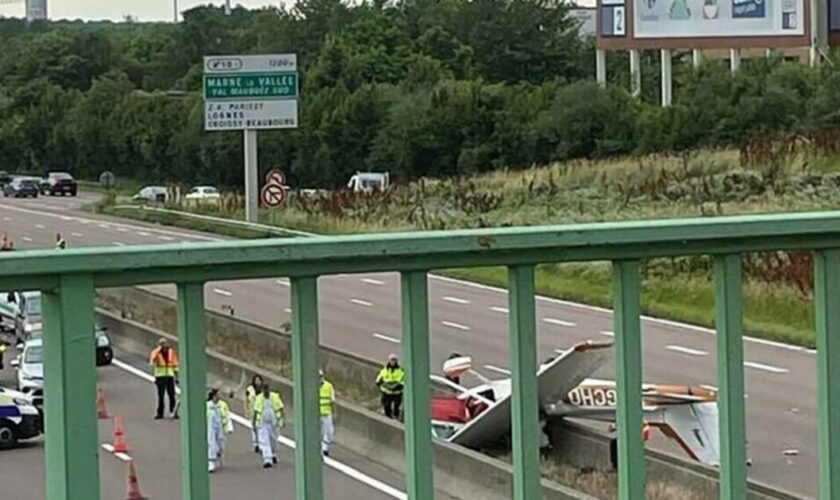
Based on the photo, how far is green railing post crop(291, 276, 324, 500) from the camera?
3.27 m

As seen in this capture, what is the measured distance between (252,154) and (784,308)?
3000 centimetres

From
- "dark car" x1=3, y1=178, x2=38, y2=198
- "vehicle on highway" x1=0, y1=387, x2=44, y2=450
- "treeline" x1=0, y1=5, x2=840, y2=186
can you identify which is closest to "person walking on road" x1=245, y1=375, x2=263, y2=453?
"vehicle on highway" x1=0, y1=387, x2=44, y2=450

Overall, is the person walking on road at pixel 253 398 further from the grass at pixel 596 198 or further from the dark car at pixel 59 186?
the dark car at pixel 59 186

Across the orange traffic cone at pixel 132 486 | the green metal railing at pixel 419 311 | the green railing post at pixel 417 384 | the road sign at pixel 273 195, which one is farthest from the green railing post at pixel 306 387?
the road sign at pixel 273 195

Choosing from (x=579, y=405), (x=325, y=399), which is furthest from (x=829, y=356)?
(x=579, y=405)

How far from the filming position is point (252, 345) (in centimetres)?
2161

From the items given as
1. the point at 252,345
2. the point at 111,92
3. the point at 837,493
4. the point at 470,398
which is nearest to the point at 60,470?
the point at 837,493

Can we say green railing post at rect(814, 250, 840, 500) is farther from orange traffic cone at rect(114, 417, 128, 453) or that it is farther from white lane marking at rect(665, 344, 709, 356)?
white lane marking at rect(665, 344, 709, 356)

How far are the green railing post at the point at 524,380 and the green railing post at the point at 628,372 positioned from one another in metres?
0.18

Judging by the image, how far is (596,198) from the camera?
135 feet

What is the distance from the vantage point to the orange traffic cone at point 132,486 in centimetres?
1393

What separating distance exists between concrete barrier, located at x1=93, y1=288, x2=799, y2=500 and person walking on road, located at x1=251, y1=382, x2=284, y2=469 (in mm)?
422

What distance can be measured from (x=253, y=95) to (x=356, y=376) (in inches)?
1104

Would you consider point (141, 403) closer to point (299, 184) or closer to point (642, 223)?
point (642, 223)
